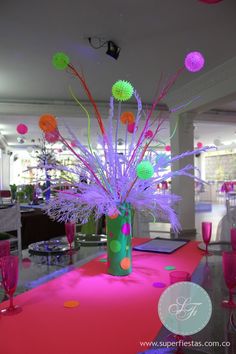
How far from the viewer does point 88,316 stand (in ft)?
3.00

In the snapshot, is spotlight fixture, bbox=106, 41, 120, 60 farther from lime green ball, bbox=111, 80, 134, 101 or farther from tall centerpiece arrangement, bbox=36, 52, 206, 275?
lime green ball, bbox=111, 80, 134, 101

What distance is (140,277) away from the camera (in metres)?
1.26

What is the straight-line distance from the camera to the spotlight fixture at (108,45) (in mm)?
3589

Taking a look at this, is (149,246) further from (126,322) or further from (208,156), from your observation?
(208,156)

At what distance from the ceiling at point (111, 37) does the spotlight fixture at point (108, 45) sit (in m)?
0.06

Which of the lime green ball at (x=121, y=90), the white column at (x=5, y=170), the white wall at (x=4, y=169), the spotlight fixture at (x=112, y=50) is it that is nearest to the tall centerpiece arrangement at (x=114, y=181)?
the lime green ball at (x=121, y=90)

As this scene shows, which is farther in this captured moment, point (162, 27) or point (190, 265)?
point (162, 27)

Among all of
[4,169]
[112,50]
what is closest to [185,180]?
[112,50]

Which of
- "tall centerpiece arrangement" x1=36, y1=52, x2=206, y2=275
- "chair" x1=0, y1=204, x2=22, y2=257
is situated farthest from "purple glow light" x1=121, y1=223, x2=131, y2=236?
"chair" x1=0, y1=204, x2=22, y2=257

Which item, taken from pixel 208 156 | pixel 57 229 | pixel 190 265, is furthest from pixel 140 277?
pixel 208 156

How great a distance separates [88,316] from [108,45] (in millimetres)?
3310

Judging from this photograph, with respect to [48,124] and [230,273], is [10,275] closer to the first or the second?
[48,124]

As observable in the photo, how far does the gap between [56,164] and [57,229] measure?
130 inches

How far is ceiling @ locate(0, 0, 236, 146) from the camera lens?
2.97 m
